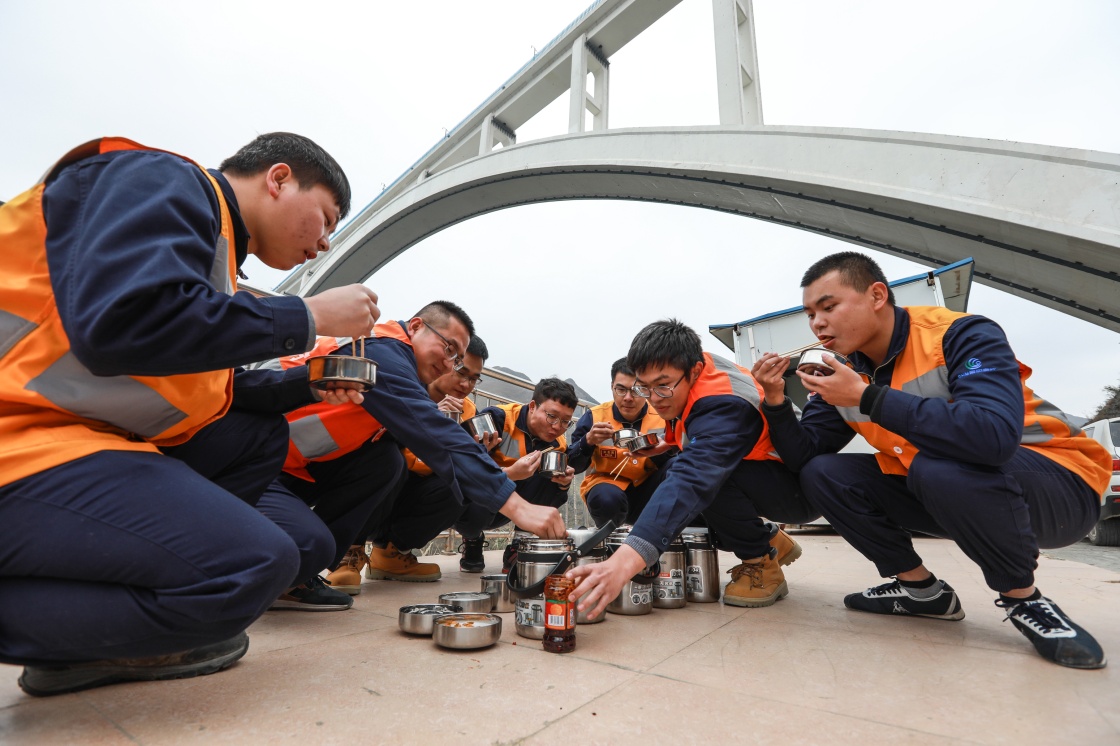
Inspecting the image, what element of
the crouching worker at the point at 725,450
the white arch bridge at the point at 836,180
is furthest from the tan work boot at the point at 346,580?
the white arch bridge at the point at 836,180

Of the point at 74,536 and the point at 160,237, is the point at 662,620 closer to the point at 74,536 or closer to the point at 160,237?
the point at 74,536

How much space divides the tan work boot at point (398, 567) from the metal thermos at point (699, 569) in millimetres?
1557

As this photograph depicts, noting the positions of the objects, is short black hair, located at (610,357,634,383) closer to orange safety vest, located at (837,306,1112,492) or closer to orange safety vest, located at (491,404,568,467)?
orange safety vest, located at (491,404,568,467)

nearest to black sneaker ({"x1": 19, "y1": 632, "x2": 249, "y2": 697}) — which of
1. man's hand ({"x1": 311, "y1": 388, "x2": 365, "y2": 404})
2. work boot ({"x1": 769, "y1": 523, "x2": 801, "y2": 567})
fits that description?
man's hand ({"x1": 311, "y1": 388, "x2": 365, "y2": 404})

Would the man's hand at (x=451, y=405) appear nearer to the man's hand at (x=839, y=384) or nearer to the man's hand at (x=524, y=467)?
the man's hand at (x=524, y=467)

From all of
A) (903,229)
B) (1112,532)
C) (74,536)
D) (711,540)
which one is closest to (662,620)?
(711,540)

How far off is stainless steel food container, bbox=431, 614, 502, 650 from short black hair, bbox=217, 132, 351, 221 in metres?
1.36

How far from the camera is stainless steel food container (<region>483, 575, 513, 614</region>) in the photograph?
230 cm

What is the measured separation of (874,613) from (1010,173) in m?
4.74

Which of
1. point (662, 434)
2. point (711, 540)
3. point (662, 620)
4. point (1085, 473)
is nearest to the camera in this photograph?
point (1085, 473)

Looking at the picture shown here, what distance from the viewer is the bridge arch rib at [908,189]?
4.53 m

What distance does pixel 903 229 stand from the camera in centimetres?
621

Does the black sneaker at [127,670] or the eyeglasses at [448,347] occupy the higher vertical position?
the eyeglasses at [448,347]

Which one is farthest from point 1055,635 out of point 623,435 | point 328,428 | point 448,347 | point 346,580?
point 346,580
